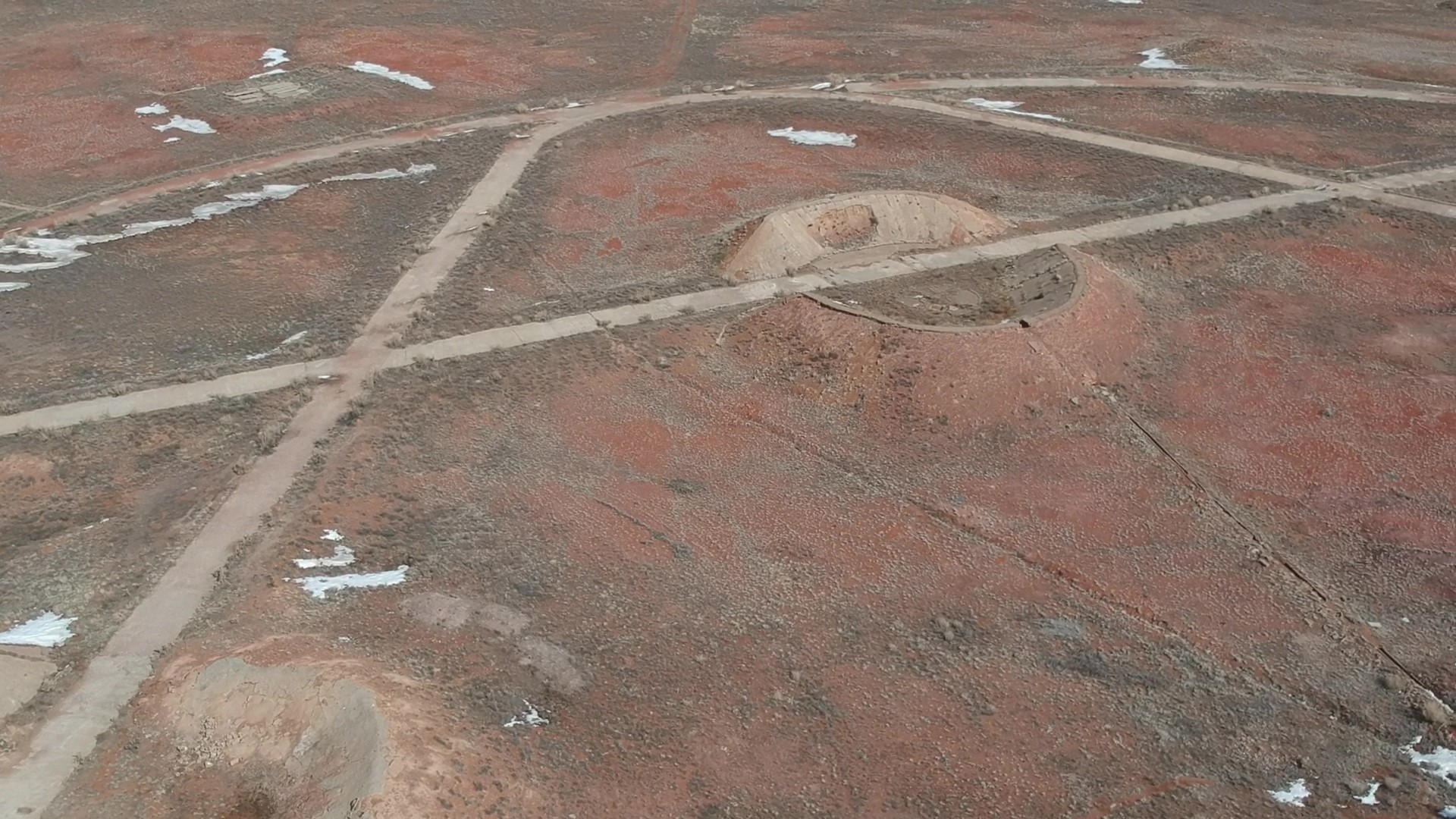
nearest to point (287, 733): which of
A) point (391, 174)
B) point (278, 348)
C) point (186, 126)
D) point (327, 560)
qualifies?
point (327, 560)

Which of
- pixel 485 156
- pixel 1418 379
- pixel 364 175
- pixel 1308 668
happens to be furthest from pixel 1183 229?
pixel 364 175

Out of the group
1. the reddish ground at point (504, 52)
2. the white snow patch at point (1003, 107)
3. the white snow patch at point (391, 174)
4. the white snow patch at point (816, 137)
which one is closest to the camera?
the white snow patch at point (391, 174)

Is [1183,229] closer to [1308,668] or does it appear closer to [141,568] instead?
[1308,668]

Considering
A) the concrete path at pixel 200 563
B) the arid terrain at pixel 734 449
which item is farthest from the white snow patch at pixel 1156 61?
the concrete path at pixel 200 563

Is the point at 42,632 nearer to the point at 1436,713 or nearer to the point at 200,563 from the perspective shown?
the point at 200,563

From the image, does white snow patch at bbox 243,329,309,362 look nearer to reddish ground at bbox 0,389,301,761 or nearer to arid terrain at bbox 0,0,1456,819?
arid terrain at bbox 0,0,1456,819

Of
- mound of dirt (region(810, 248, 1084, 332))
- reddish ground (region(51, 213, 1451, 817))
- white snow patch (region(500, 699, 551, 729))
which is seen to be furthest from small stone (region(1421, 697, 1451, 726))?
white snow patch (region(500, 699, 551, 729))

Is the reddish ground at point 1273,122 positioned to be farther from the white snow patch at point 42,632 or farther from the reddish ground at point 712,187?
the white snow patch at point 42,632

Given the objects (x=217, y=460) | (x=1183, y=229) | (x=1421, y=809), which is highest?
(x=1183, y=229)
